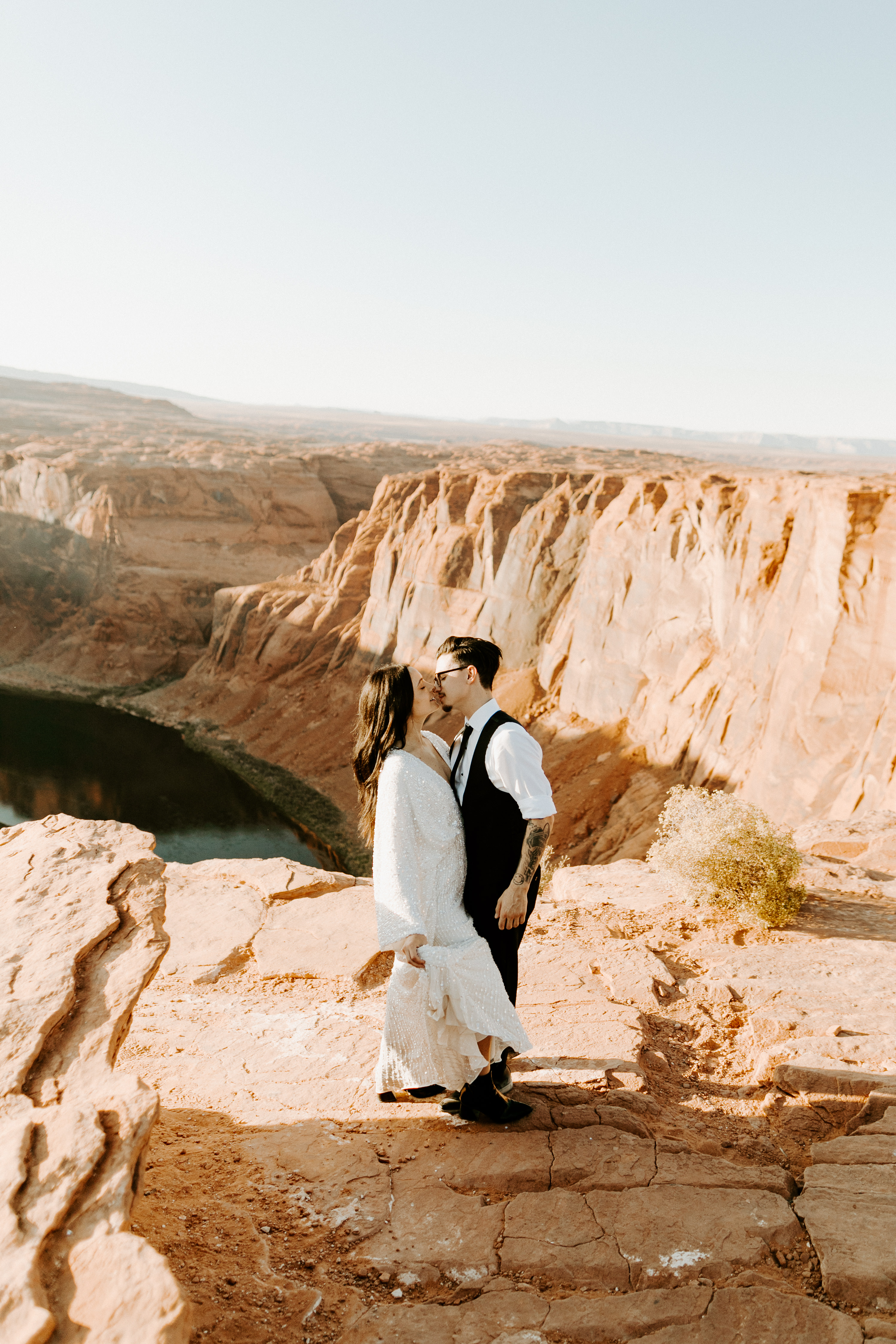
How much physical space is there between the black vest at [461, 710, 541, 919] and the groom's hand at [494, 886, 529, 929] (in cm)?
8

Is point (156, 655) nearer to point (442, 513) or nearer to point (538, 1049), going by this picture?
point (442, 513)

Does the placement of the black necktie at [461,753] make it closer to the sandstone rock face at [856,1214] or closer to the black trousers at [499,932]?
the black trousers at [499,932]

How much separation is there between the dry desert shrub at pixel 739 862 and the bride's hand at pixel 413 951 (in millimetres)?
4275

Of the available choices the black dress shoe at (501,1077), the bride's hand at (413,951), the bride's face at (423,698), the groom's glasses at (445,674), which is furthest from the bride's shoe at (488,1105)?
the groom's glasses at (445,674)

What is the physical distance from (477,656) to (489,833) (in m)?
0.83

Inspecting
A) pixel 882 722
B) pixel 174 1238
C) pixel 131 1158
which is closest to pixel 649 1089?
pixel 174 1238

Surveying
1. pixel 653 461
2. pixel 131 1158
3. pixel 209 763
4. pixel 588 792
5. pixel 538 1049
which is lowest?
pixel 209 763

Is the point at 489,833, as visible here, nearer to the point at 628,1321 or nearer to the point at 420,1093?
the point at 420,1093

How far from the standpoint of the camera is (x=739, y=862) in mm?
7426

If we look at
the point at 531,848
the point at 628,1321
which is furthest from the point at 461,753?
the point at 628,1321

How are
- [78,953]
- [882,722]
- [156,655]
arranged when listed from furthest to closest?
[156,655], [882,722], [78,953]

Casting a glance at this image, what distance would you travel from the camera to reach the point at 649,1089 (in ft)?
15.4

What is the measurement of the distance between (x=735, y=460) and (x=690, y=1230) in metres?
150

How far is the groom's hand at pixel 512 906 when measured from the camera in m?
4.02
